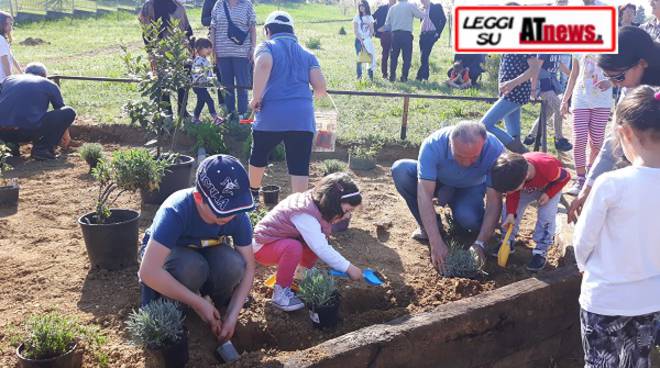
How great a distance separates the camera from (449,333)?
3.06m

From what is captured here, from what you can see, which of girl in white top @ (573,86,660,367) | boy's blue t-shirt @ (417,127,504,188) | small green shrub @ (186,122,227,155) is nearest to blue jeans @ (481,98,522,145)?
boy's blue t-shirt @ (417,127,504,188)

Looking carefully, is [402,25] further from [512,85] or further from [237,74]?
[512,85]

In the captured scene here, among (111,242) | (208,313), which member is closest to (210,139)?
(111,242)

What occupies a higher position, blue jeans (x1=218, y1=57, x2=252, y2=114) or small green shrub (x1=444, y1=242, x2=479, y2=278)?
blue jeans (x1=218, y1=57, x2=252, y2=114)

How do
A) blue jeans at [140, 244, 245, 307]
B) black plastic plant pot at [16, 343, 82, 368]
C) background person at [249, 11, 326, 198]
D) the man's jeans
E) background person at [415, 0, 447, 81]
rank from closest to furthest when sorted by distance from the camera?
1. black plastic plant pot at [16, 343, 82, 368]
2. blue jeans at [140, 244, 245, 307]
3. background person at [249, 11, 326, 198]
4. the man's jeans
5. background person at [415, 0, 447, 81]

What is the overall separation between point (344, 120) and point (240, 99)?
1.77 meters

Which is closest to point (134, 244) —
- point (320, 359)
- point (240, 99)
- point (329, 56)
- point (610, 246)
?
point (320, 359)

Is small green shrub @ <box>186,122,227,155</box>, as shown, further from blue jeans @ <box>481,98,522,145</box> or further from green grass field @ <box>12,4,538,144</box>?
blue jeans @ <box>481,98,522,145</box>

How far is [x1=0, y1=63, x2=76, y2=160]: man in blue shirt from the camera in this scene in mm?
Result: 6293

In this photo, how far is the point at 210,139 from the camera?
21.9 ft

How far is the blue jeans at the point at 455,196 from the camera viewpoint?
14.6 feet

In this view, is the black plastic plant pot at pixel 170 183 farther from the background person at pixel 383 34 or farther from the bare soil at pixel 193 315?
the background person at pixel 383 34

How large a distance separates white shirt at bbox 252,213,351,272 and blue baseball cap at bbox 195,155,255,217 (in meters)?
0.76
